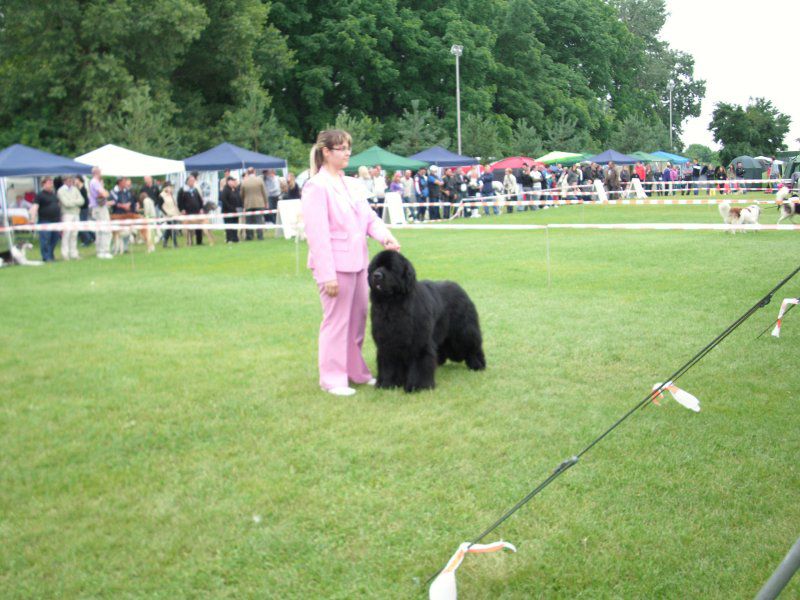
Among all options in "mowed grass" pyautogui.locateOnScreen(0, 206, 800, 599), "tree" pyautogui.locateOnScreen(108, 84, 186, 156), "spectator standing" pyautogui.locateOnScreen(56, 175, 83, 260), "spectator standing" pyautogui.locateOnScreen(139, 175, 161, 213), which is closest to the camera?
"mowed grass" pyautogui.locateOnScreen(0, 206, 800, 599)

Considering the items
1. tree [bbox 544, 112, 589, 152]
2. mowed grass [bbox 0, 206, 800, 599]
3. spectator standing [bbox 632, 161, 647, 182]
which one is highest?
tree [bbox 544, 112, 589, 152]

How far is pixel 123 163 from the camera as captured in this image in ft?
84.8

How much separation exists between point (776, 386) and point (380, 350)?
3.12 metres

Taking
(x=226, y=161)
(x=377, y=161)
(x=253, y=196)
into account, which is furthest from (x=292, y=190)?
(x=377, y=161)

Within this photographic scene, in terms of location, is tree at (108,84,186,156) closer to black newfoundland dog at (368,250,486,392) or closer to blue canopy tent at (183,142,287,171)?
blue canopy tent at (183,142,287,171)

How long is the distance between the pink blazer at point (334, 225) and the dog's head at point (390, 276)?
0.88 ft

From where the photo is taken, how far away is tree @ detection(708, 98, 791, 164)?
209ft

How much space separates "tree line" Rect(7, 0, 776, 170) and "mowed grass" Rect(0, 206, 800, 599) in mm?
24808

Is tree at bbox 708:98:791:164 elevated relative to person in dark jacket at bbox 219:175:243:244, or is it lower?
elevated

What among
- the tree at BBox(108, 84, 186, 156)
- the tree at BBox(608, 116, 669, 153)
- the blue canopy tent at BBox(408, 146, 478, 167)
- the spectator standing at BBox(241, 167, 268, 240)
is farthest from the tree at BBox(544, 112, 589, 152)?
the spectator standing at BBox(241, 167, 268, 240)

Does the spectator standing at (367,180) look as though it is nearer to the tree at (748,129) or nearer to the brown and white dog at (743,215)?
the brown and white dog at (743,215)

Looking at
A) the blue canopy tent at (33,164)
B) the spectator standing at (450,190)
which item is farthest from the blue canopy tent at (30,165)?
the spectator standing at (450,190)

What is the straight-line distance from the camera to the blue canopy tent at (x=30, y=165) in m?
21.9

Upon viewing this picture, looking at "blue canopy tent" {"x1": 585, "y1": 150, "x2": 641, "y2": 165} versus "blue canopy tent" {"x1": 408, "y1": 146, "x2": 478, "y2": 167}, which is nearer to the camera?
"blue canopy tent" {"x1": 408, "y1": 146, "x2": 478, "y2": 167}
